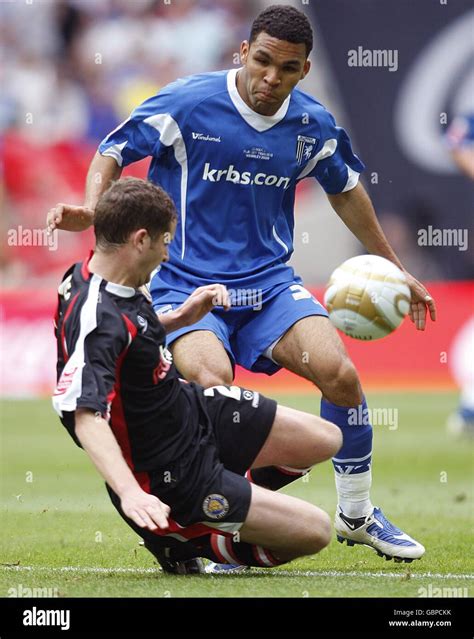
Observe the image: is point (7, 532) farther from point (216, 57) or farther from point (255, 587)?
point (216, 57)

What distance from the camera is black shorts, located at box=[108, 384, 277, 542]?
207 inches

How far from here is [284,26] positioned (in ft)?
20.5

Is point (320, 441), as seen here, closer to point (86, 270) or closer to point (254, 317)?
point (254, 317)

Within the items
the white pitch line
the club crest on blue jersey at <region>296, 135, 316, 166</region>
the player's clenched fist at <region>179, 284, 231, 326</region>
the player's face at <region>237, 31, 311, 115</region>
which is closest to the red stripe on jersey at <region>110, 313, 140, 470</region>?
the player's clenched fist at <region>179, 284, 231, 326</region>

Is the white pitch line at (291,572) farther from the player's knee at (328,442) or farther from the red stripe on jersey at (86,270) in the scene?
the red stripe on jersey at (86,270)

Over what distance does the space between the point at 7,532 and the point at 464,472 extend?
181 inches

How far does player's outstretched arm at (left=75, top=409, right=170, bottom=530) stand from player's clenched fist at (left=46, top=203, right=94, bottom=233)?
1.26 meters

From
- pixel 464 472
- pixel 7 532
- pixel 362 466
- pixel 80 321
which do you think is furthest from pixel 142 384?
pixel 464 472

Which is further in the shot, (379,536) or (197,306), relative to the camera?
(379,536)

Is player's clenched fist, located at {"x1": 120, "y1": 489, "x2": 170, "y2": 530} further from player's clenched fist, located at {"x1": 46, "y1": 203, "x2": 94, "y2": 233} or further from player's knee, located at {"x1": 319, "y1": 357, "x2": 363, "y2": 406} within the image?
player's knee, located at {"x1": 319, "y1": 357, "x2": 363, "y2": 406}

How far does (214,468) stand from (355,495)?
1.36 m

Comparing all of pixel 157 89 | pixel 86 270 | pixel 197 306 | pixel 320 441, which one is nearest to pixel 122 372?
pixel 86 270

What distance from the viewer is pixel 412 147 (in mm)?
20219

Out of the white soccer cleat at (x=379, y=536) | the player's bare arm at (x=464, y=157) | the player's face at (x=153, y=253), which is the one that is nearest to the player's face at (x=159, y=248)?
the player's face at (x=153, y=253)
